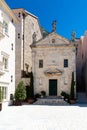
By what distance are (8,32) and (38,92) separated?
33.0ft

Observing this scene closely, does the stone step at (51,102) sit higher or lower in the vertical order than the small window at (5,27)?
lower

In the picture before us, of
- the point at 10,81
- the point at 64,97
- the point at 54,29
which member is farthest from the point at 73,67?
the point at 10,81

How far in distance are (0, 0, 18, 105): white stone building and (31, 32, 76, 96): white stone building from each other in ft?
19.8

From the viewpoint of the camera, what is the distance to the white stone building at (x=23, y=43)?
29.0m

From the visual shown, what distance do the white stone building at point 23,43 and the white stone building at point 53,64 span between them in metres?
1.94

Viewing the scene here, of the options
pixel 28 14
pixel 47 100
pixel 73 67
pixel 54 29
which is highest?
pixel 28 14

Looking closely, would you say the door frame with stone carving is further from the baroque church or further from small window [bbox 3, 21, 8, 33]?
small window [bbox 3, 21, 8, 33]

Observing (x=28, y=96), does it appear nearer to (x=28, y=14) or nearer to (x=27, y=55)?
(x=27, y=55)

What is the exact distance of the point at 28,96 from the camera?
1077 inches

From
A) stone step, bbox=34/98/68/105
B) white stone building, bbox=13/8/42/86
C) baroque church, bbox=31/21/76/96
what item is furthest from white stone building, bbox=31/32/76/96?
stone step, bbox=34/98/68/105

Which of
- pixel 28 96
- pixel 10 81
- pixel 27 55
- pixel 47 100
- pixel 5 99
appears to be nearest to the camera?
pixel 5 99

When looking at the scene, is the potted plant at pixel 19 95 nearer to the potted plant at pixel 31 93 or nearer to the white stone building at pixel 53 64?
the potted plant at pixel 31 93

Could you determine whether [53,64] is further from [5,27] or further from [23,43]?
[5,27]
